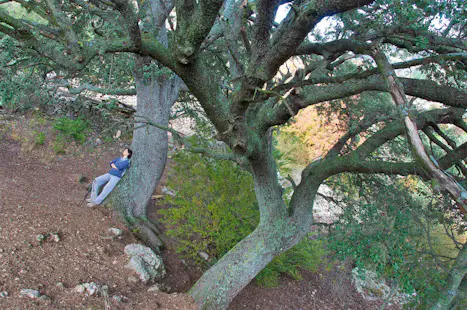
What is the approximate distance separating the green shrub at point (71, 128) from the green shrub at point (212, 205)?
15.7 ft

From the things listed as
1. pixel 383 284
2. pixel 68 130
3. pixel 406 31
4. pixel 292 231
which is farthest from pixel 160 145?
pixel 383 284

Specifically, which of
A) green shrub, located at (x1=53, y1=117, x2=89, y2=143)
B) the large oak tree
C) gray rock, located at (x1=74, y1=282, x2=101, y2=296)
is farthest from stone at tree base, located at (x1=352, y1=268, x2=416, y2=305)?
green shrub, located at (x1=53, y1=117, x2=89, y2=143)

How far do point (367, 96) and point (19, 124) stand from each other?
919 centimetres

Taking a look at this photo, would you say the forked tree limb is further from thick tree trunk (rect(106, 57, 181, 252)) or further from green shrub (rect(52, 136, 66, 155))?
green shrub (rect(52, 136, 66, 155))

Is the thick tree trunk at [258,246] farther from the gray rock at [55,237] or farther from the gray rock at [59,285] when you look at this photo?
the gray rock at [55,237]

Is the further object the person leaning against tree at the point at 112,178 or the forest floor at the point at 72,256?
the person leaning against tree at the point at 112,178

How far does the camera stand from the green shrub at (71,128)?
1023cm

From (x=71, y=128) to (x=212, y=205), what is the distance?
5992mm

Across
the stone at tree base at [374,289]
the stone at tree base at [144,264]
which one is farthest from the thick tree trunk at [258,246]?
the stone at tree base at [374,289]

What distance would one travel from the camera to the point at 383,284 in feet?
32.0

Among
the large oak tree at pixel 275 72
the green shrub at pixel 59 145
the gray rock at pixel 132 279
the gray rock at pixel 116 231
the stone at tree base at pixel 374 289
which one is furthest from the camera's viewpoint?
the green shrub at pixel 59 145

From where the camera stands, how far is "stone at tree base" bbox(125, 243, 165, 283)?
546cm

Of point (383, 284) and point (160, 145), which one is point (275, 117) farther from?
point (383, 284)

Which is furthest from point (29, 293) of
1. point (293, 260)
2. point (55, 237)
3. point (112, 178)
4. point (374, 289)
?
point (374, 289)
